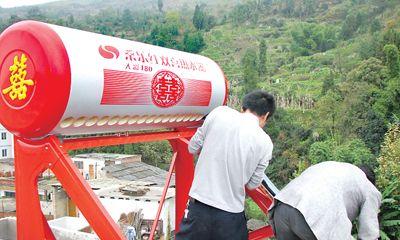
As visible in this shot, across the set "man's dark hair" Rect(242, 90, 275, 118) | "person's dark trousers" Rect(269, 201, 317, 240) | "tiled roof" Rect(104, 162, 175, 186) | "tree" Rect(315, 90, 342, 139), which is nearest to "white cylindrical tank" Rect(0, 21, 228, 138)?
"man's dark hair" Rect(242, 90, 275, 118)

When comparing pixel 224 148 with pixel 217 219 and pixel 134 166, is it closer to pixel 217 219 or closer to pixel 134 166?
pixel 217 219

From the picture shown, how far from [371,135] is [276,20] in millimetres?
50159

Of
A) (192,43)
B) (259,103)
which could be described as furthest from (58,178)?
(192,43)

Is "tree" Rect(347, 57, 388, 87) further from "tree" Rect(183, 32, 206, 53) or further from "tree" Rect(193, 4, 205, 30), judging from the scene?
"tree" Rect(193, 4, 205, 30)

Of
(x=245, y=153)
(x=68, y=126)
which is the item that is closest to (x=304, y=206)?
(x=245, y=153)

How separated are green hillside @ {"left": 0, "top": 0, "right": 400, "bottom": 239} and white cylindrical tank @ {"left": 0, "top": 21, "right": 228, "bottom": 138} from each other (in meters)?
2.59

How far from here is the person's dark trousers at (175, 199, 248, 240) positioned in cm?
249

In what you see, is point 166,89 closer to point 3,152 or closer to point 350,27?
point 3,152

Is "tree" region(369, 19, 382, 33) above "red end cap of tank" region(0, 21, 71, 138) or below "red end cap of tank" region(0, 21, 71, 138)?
above

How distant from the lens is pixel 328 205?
2248mm

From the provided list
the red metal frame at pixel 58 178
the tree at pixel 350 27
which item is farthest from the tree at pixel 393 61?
the tree at pixel 350 27

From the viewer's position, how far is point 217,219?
249 cm

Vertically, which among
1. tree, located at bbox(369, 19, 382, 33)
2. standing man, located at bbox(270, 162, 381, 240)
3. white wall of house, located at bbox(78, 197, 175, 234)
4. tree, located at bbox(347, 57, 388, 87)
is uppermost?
tree, located at bbox(369, 19, 382, 33)

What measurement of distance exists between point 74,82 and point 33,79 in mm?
199
